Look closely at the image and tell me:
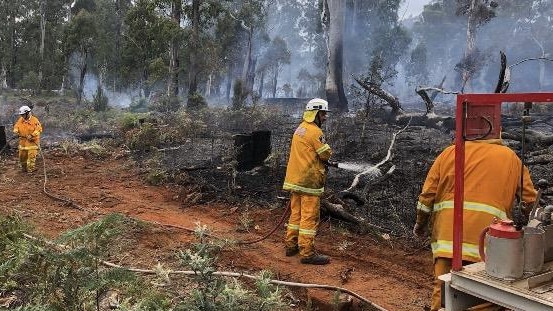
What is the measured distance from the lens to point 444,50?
189 ft

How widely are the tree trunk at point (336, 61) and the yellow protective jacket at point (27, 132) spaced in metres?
15.0

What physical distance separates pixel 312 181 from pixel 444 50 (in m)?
56.8

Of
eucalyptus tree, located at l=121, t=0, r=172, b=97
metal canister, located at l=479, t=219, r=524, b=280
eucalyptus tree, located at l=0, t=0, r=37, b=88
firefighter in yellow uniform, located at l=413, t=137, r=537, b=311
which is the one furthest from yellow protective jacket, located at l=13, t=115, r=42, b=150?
eucalyptus tree, located at l=0, t=0, r=37, b=88

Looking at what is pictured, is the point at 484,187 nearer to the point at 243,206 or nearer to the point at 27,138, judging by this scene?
the point at 243,206

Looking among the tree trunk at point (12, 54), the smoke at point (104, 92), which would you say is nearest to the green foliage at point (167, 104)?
the smoke at point (104, 92)

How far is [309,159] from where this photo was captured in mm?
5531

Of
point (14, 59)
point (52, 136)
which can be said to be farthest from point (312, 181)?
point (14, 59)

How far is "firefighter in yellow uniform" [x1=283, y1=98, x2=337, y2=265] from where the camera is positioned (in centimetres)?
552

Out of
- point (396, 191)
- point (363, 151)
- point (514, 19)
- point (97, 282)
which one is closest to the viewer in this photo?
point (97, 282)

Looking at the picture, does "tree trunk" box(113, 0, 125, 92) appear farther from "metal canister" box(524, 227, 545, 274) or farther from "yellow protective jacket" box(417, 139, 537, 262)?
"metal canister" box(524, 227, 545, 274)

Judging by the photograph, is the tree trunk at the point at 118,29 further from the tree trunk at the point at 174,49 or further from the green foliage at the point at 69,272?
the green foliage at the point at 69,272

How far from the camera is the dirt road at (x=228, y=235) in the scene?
5.09 meters

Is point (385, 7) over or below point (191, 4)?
over

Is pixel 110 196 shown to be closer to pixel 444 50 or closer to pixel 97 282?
pixel 97 282
